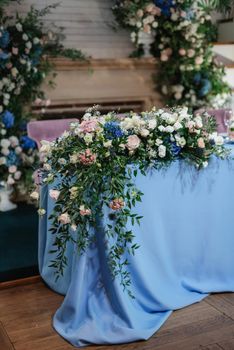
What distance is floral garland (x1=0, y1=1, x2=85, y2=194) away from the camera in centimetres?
408

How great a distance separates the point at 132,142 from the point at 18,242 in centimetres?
169

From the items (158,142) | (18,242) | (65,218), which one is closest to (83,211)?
(65,218)

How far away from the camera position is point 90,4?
4.63 metres

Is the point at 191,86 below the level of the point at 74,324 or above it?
above

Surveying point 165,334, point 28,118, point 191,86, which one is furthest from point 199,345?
point 191,86

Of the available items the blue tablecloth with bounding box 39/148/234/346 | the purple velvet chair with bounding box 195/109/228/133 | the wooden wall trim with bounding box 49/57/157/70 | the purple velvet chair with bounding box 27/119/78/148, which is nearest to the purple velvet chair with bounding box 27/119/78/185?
the purple velvet chair with bounding box 27/119/78/148

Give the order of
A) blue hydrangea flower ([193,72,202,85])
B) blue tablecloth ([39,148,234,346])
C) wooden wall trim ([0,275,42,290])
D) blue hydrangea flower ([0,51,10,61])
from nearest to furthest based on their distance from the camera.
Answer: blue tablecloth ([39,148,234,346]) < wooden wall trim ([0,275,42,290]) < blue hydrangea flower ([0,51,10,61]) < blue hydrangea flower ([193,72,202,85])

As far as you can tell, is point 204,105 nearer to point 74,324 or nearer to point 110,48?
point 110,48

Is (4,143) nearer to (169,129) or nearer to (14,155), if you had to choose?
(14,155)

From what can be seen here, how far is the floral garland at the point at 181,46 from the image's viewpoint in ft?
14.8

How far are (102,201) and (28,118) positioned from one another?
249 centimetres

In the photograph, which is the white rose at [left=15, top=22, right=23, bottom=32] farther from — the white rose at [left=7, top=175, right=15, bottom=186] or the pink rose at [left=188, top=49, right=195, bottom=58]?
the pink rose at [left=188, top=49, right=195, bottom=58]

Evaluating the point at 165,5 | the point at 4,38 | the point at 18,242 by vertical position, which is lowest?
the point at 18,242

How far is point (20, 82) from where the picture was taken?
4.14 metres
